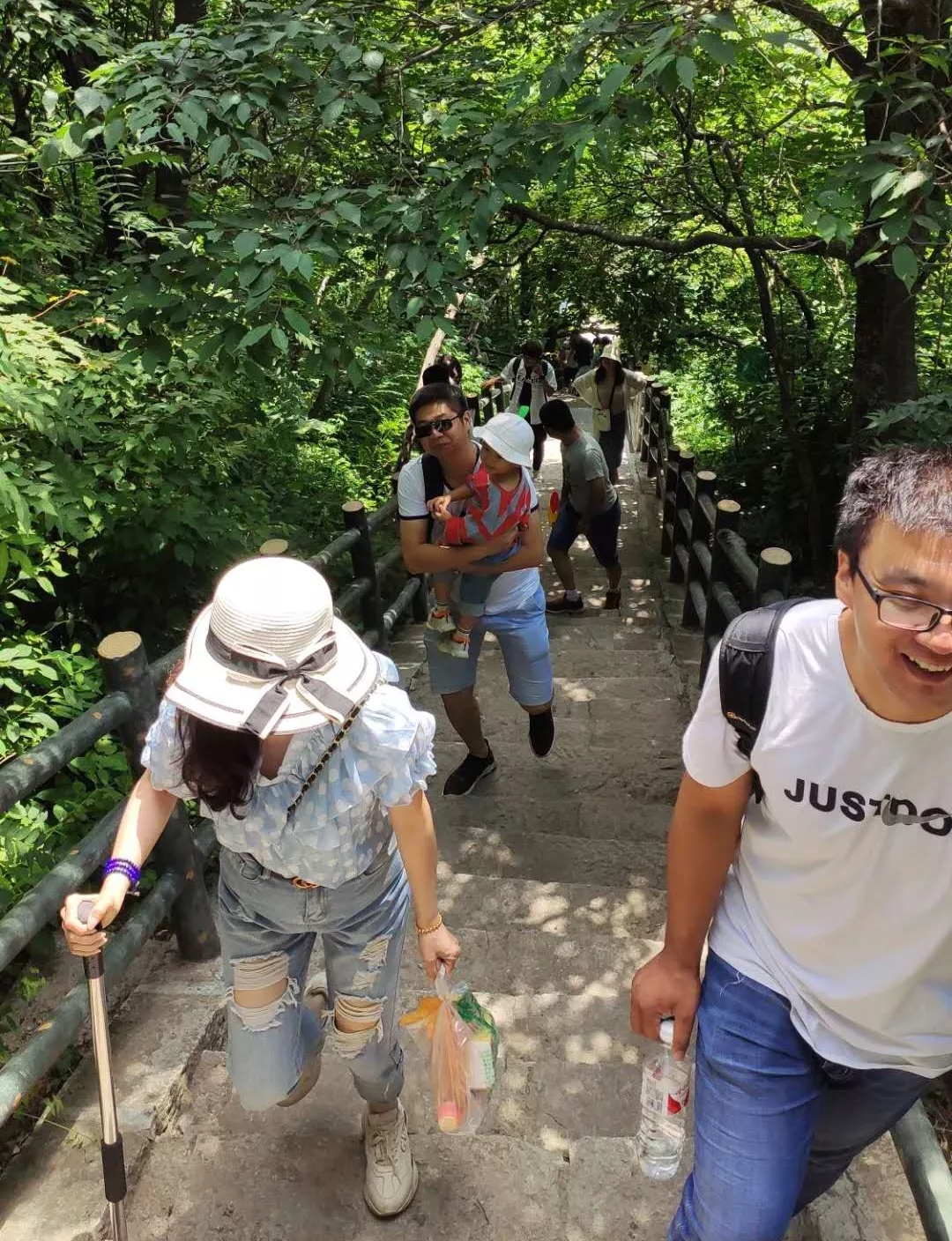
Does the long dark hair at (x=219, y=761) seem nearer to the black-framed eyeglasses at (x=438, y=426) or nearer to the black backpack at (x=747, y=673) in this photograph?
the black backpack at (x=747, y=673)

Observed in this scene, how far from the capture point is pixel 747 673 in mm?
1393

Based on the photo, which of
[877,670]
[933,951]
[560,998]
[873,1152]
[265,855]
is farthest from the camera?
[560,998]

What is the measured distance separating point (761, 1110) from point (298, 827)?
2.97 ft

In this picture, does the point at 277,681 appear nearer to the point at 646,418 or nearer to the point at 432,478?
the point at 432,478

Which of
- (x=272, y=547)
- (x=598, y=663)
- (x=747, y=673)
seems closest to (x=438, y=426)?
(x=272, y=547)

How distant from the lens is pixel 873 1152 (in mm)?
1977

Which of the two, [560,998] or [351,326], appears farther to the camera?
[351,326]

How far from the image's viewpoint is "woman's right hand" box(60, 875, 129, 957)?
1530 millimetres

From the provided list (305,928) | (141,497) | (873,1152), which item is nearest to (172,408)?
(141,497)

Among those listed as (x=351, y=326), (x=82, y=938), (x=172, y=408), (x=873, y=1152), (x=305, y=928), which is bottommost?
(x=873, y=1152)

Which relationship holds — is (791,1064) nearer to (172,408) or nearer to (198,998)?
(198,998)

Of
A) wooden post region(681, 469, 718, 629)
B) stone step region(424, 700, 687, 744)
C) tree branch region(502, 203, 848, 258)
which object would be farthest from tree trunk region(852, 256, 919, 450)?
stone step region(424, 700, 687, 744)

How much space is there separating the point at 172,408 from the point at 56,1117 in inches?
95.3

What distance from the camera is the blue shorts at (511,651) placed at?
351 centimetres
